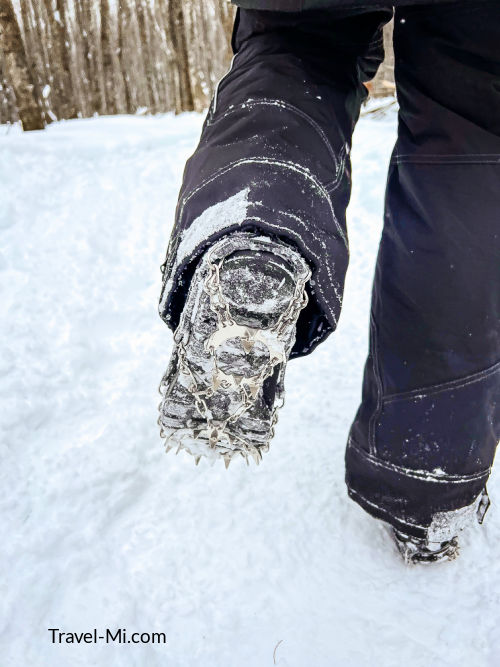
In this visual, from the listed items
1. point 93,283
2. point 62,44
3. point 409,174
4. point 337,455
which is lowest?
point 337,455

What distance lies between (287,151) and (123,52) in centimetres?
311

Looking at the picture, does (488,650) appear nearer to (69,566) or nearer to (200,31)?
(69,566)

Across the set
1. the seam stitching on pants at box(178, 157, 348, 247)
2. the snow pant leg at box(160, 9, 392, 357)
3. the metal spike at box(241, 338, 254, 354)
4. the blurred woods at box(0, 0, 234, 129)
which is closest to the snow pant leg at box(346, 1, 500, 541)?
the snow pant leg at box(160, 9, 392, 357)

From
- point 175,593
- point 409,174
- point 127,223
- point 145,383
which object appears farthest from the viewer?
point 127,223

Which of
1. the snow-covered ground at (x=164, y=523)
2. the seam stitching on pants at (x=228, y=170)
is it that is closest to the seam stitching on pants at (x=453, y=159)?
the seam stitching on pants at (x=228, y=170)

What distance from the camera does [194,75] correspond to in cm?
333

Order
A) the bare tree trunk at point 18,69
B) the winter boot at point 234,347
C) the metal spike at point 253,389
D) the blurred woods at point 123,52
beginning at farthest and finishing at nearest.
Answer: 1. the blurred woods at point 123,52
2. the bare tree trunk at point 18,69
3. the metal spike at point 253,389
4. the winter boot at point 234,347

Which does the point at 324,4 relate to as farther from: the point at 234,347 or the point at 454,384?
the point at 454,384

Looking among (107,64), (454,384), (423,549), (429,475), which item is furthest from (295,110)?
(107,64)

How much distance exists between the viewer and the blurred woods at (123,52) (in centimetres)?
317

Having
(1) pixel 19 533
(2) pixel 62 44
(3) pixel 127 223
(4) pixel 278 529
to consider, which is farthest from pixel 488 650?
(2) pixel 62 44

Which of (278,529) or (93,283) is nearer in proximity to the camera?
(278,529)

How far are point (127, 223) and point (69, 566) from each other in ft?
4.33

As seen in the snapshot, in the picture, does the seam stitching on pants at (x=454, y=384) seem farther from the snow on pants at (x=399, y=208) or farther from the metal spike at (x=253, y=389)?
the metal spike at (x=253, y=389)
